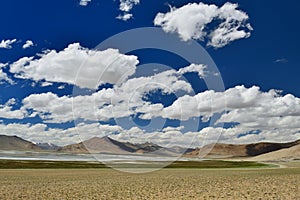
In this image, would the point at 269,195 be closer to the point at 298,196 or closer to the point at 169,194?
the point at 298,196

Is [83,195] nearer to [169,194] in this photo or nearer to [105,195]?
[105,195]

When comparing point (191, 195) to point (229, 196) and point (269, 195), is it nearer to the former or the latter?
point (229, 196)

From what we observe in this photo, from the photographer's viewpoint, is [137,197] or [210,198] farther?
[137,197]

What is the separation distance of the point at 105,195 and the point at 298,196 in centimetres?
1386

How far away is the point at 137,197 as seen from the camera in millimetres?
27156

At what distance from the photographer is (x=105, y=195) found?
1137 inches

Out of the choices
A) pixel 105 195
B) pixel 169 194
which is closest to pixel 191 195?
pixel 169 194

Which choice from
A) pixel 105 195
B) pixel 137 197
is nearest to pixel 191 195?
pixel 137 197

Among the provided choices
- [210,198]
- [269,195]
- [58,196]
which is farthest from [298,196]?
[58,196]

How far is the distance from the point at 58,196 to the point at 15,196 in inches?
129

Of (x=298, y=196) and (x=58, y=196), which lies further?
(x=58, y=196)

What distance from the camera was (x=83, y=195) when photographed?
94.6ft

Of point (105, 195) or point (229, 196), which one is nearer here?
point (229, 196)

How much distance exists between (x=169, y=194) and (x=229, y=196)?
193 inches
